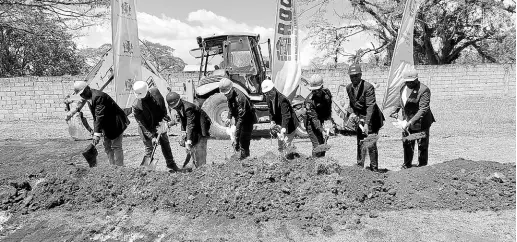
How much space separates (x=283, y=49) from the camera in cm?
778

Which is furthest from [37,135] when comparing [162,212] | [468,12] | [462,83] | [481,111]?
[468,12]

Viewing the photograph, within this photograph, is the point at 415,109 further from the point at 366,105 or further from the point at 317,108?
the point at 317,108

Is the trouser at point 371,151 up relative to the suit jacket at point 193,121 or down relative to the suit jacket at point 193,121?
down

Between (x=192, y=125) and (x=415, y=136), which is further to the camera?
(x=192, y=125)

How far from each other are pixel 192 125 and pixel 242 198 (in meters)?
1.74

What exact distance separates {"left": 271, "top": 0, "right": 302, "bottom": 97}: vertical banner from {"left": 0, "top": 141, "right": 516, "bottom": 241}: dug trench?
127 inches

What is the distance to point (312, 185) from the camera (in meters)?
4.32

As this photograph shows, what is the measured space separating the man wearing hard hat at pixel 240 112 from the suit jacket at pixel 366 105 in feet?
4.65

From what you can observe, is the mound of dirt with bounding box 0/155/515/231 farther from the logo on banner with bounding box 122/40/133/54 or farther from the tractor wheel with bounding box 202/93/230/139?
the tractor wheel with bounding box 202/93/230/139

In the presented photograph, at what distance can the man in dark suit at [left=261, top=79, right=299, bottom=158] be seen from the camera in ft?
18.4

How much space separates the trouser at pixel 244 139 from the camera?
5794mm

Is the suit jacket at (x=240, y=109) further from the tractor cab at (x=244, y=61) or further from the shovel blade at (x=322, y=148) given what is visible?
the tractor cab at (x=244, y=61)

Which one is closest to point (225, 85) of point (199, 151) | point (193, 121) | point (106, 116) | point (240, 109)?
point (240, 109)

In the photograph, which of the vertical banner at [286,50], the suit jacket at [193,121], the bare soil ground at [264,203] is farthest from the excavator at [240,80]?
the bare soil ground at [264,203]
